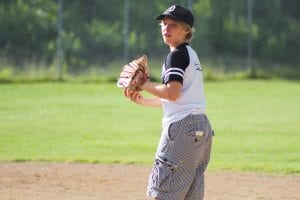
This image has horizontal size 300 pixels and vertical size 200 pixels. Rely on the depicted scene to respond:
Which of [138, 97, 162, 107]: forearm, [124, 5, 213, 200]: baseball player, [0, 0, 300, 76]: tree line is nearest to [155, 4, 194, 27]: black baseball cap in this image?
[124, 5, 213, 200]: baseball player

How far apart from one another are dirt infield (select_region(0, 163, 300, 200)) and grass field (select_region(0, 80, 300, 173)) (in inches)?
25.3

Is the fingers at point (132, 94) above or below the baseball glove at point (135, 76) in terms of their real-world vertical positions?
below

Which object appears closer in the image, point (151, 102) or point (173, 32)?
point (173, 32)

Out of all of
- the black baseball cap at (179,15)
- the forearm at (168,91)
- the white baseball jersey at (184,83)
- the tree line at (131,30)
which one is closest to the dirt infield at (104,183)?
the white baseball jersey at (184,83)

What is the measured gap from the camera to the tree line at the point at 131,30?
92.6 ft

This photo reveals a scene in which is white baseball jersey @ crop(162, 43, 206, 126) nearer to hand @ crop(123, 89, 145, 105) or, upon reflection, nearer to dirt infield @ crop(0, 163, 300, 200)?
hand @ crop(123, 89, 145, 105)

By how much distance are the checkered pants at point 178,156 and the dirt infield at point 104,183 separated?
2707 mm

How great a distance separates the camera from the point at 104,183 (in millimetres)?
10109

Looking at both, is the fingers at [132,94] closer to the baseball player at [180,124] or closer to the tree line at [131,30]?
the baseball player at [180,124]

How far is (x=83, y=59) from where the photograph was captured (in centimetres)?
2864

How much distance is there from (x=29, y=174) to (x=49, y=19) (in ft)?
59.5

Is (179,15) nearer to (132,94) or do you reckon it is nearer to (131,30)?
(132,94)

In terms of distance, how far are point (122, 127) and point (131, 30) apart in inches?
526

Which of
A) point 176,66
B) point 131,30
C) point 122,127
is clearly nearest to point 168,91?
point 176,66
